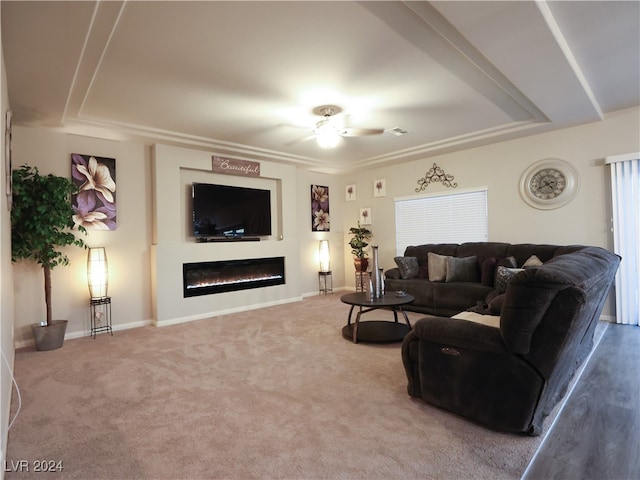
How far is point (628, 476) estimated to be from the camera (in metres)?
1.65

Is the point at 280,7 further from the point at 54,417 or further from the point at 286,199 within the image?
the point at 286,199

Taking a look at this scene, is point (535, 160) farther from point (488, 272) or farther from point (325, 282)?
point (325, 282)

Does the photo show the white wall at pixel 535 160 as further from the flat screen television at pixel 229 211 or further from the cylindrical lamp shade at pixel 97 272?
the cylindrical lamp shade at pixel 97 272

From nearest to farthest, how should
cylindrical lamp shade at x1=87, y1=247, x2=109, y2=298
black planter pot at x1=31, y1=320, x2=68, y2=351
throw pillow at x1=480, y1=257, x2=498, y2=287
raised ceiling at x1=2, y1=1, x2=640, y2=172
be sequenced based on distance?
raised ceiling at x1=2, y1=1, x2=640, y2=172, black planter pot at x1=31, y1=320, x2=68, y2=351, cylindrical lamp shade at x1=87, y1=247, x2=109, y2=298, throw pillow at x1=480, y1=257, x2=498, y2=287

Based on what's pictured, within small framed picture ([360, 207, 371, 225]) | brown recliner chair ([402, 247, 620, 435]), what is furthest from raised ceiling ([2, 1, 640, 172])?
small framed picture ([360, 207, 371, 225])

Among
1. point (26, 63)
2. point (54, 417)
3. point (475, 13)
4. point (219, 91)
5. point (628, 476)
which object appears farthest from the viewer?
point (219, 91)

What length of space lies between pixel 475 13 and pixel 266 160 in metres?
4.31

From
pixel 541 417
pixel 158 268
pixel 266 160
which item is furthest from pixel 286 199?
pixel 541 417

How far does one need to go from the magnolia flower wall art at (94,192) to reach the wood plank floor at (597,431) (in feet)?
16.3

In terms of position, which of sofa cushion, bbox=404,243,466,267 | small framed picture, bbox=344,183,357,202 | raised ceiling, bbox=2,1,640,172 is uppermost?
raised ceiling, bbox=2,1,640,172

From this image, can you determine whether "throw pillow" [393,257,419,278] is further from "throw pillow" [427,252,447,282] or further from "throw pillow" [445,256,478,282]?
"throw pillow" [445,256,478,282]

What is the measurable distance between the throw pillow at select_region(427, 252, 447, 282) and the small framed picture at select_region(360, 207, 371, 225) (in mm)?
2064

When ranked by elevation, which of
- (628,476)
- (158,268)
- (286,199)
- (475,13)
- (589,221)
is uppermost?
(475,13)

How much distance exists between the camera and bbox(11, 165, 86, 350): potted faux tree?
3.55 metres
